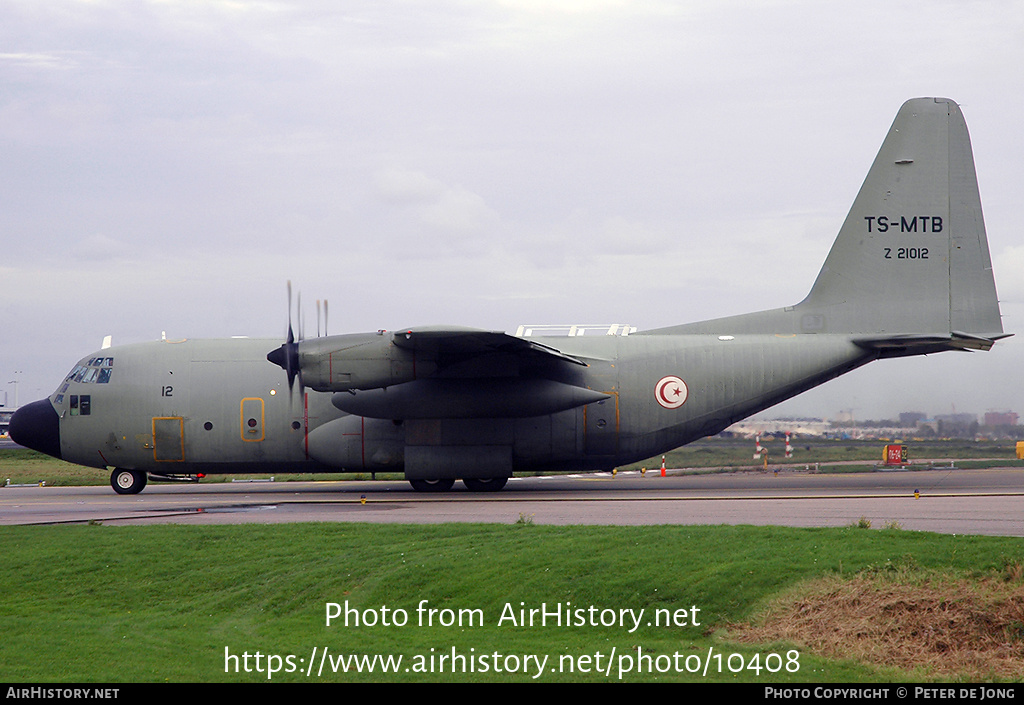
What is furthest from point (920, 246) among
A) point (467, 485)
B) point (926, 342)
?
point (467, 485)

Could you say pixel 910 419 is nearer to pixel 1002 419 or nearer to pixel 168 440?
pixel 1002 419

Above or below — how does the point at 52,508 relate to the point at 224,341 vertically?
below

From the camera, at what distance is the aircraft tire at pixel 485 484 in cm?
2530

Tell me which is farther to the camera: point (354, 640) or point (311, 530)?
point (311, 530)

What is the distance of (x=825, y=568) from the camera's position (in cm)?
1077

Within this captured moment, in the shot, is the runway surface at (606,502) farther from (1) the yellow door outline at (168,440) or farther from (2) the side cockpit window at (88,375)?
(2) the side cockpit window at (88,375)

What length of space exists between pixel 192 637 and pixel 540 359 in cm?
1471

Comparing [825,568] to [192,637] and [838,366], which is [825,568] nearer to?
[192,637]

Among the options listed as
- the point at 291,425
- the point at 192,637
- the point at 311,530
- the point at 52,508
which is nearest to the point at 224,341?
the point at 291,425

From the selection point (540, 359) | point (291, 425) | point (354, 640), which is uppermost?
point (540, 359)

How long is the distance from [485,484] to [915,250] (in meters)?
13.9

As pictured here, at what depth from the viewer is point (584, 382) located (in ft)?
81.4

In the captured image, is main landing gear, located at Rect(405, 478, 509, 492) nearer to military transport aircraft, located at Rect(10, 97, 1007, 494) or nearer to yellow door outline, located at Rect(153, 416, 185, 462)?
military transport aircraft, located at Rect(10, 97, 1007, 494)
